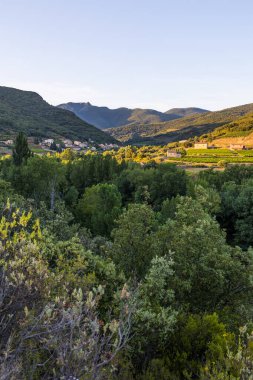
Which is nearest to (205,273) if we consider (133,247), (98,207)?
(133,247)

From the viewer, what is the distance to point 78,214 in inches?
2222

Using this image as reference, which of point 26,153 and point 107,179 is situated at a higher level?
point 26,153

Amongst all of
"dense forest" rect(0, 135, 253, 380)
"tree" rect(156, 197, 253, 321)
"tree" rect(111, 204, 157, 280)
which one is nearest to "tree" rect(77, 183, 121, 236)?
"dense forest" rect(0, 135, 253, 380)

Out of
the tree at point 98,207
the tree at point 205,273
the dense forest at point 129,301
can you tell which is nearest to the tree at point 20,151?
the tree at point 98,207

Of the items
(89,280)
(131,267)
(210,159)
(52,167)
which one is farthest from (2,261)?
(210,159)

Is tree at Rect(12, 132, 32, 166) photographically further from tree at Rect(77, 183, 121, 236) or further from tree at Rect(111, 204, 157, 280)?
tree at Rect(111, 204, 157, 280)

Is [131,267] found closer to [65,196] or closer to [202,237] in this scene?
[202,237]

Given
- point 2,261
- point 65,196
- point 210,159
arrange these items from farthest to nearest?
point 210,159, point 65,196, point 2,261

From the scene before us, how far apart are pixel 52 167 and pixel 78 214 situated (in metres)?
9.71

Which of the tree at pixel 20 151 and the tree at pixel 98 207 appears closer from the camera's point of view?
the tree at pixel 98 207

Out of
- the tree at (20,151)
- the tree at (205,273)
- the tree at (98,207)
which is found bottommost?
the tree at (98,207)

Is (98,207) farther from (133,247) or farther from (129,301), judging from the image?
(129,301)

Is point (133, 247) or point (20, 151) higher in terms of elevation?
point (20, 151)

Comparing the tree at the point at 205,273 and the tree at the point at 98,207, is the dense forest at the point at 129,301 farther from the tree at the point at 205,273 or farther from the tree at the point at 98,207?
the tree at the point at 98,207
